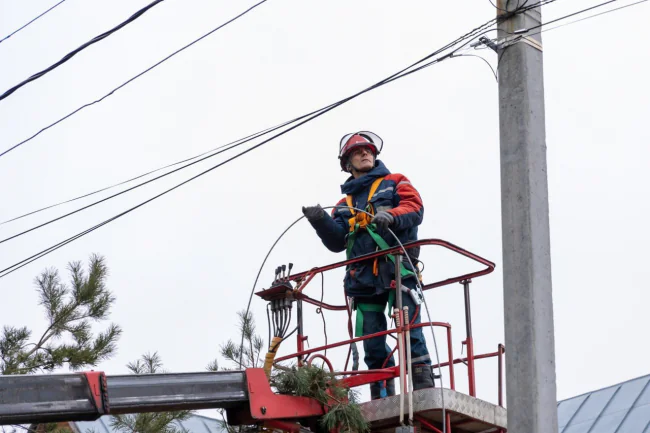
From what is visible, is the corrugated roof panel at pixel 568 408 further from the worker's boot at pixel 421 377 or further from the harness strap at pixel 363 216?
the worker's boot at pixel 421 377

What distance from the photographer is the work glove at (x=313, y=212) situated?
416 inches

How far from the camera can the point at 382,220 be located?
10.2 m

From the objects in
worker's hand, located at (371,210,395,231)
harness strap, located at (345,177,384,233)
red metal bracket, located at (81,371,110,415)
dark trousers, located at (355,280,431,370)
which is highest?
harness strap, located at (345,177,384,233)

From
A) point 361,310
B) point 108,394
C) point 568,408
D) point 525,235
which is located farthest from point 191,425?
point 525,235

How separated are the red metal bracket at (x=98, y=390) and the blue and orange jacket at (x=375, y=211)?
8.55 ft

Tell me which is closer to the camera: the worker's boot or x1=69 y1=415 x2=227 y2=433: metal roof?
the worker's boot

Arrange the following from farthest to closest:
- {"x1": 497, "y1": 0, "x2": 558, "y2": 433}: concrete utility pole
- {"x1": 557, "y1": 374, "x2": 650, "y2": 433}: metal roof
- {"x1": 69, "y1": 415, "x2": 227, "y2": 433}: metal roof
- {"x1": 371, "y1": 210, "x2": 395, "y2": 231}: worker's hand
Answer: {"x1": 557, "y1": 374, "x2": 650, "y2": 433}: metal roof → {"x1": 69, "y1": 415, "x2": 227, "y2": 433}: metal roof → {"x1": 371, "y1": 210, "x2": 395, "y2": 231}: worker's hand → {"x1": 497, "y1": 0, "x2": 558, "y2": 433}: concrete utility pole

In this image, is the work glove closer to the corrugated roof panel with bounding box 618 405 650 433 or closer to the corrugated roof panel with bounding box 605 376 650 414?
the corrugated roof panel with bounding box 618 405 650 433

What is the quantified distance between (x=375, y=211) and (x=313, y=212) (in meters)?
0.58

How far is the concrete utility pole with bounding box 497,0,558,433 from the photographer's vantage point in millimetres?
7672

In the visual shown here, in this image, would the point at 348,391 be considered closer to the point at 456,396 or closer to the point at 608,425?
the point at 456,396

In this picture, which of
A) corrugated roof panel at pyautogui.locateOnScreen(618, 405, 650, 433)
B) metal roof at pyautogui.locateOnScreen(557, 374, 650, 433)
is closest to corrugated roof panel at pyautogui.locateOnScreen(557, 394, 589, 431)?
metal roof at pyautogui.locateOnScreen(557, 374, 650, 433)

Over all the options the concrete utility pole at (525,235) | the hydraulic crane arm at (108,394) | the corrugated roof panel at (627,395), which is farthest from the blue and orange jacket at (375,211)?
the corrugated roof panel at (627,395)

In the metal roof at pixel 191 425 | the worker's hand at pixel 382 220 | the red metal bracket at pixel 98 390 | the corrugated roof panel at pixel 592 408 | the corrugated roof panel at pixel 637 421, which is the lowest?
the red metal bracket at pixel 98 390
